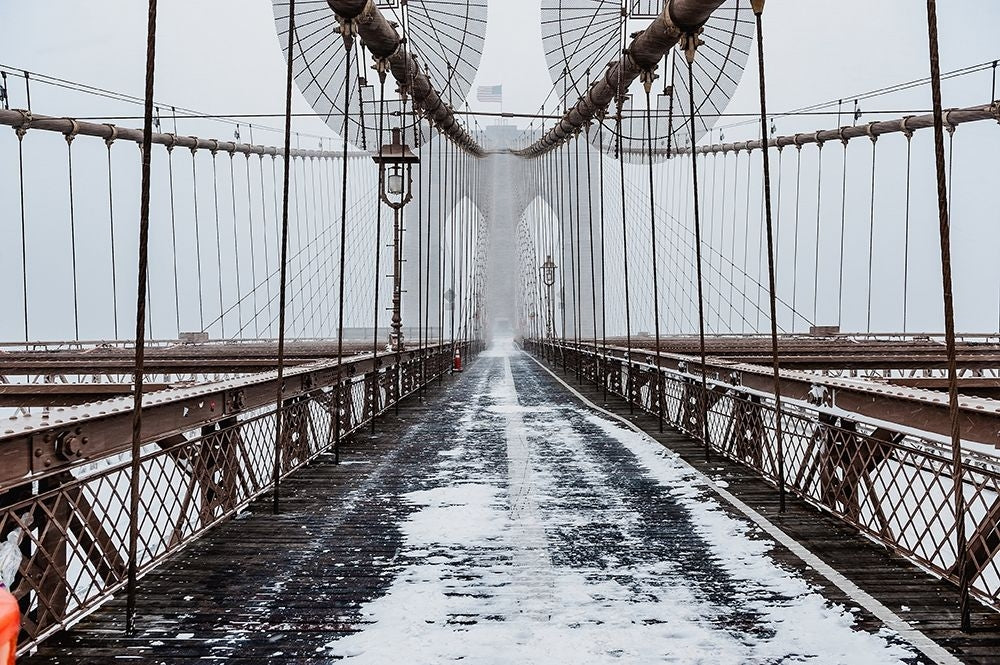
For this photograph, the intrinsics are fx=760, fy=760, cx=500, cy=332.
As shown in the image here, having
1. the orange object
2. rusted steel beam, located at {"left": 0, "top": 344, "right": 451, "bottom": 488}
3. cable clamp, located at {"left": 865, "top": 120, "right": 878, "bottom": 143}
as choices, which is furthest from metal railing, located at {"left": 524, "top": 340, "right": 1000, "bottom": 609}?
cable clamp, located at {"left": 865, "top": 120, "right": 878, "bottom": 143}

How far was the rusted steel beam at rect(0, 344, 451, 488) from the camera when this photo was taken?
418 centimetres

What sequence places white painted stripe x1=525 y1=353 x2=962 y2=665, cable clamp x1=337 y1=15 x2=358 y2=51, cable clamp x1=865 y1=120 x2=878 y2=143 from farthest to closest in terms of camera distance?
cable clamp x1=865 y1=120 x2=878 y2=143
cable clamp x1=337 y1=15 x2=358 y2=51
white painted stripe x1=525 y1=353 x2=962 y2=665

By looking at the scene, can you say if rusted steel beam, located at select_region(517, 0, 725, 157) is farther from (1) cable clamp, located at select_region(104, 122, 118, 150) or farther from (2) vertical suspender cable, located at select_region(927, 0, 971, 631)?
(1) cable clamp, located at select_region(104, 122, 118, 150)

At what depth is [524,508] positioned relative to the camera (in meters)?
6.81

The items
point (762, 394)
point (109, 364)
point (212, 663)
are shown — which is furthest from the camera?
point (109, 364)

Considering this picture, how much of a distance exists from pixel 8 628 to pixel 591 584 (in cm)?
384

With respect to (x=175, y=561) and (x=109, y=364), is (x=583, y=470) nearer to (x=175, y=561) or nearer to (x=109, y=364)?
(x=175, y=561)

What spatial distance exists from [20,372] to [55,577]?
12031 mm

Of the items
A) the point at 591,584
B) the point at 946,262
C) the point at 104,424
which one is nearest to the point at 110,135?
the point at 104,424

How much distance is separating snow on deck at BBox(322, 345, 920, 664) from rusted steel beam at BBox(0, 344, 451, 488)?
201 centimetres

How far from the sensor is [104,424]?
202 inches

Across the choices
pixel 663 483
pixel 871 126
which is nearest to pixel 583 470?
pixel 663 483

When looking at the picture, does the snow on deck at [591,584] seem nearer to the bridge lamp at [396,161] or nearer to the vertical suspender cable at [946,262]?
the vertical suspender cable at [946,262]

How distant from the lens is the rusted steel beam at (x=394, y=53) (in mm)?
9938
